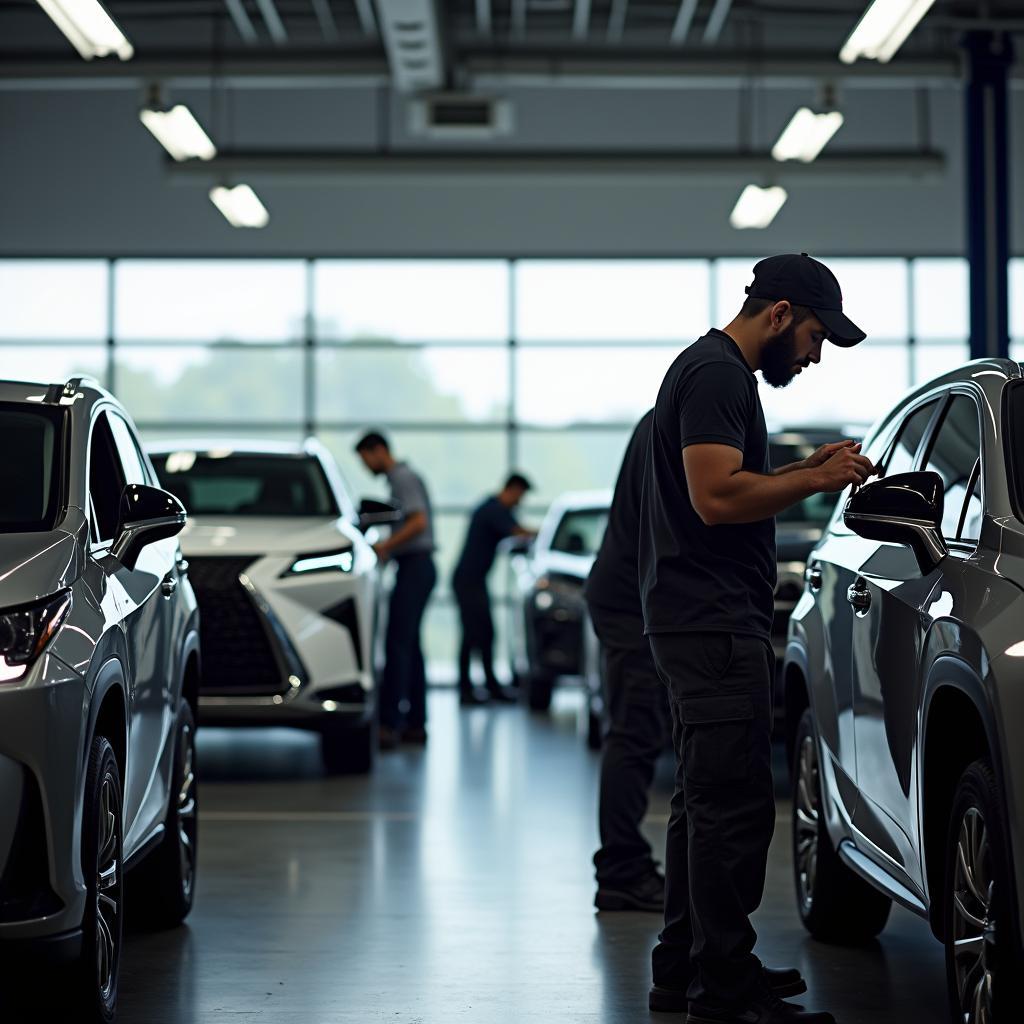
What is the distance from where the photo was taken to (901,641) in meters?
4.00

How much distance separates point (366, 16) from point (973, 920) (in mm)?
12764

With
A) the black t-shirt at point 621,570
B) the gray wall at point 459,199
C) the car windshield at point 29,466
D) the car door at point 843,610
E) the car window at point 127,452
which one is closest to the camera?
the car windshield at point 29,466

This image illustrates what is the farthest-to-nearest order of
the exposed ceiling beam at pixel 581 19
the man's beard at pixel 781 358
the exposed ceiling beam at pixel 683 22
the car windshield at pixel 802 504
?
the exposed ceiling beam at pixel 581 19, the exposed ceiling beam at pixel 683 22, the car windshield at pixel 802 504, the man's beard at pixel 781 358

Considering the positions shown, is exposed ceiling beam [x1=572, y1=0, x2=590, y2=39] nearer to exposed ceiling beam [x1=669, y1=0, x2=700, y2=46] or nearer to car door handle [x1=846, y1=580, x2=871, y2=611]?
exposed ceiling beam [x1=669, y1=0, x2=700, y2=46]

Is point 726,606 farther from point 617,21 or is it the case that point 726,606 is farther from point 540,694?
point 617,21

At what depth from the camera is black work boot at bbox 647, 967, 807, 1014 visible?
4.38 m

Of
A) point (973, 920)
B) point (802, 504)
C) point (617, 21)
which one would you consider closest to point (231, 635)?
point (802, 504)

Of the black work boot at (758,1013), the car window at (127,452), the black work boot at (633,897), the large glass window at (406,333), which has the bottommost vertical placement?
the black work boot at (633,897)

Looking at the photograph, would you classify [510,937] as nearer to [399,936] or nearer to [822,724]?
[399,936]

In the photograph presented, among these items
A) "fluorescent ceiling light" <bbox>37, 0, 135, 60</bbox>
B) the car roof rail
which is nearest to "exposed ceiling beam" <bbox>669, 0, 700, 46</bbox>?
"fluorescent ceiling light" <bbox>37, 0, 135, 60</bbox>

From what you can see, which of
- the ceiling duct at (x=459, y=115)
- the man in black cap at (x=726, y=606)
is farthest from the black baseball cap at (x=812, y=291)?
the ceiling duct at (x=459, y=115)

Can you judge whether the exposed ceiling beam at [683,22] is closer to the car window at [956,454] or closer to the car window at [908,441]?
the car window at [908,441]

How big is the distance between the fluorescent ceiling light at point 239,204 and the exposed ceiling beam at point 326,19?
1686mm

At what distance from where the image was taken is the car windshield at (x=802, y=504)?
29.5ft
